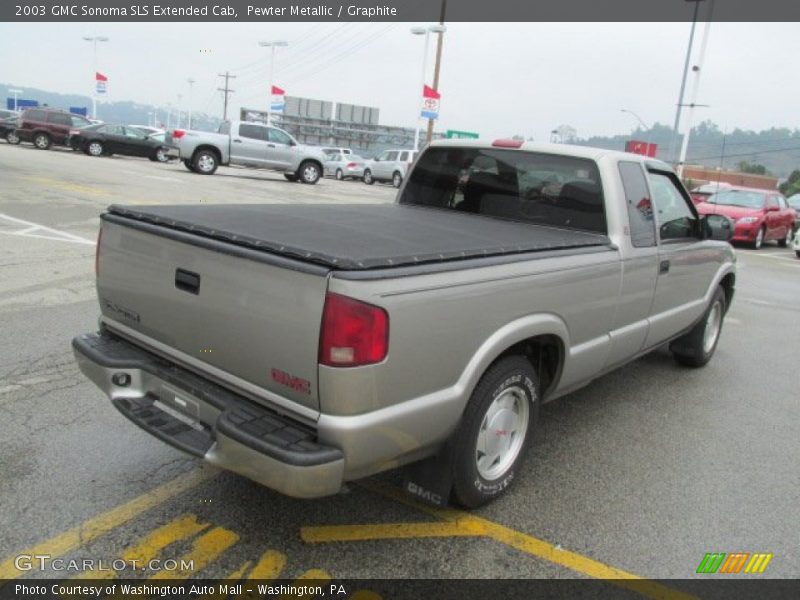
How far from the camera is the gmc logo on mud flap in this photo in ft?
9.75

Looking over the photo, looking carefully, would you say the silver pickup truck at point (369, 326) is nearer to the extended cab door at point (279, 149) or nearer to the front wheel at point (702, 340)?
the front wheel at point (702, 340)

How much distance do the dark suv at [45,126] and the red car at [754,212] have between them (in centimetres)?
2385

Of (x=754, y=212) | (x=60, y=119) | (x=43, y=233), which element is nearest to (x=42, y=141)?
(x=60, y=119)

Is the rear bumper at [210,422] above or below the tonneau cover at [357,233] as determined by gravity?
below

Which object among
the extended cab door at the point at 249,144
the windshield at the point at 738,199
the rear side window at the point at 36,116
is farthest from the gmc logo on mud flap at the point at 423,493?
the rear side window at the point at 36,116

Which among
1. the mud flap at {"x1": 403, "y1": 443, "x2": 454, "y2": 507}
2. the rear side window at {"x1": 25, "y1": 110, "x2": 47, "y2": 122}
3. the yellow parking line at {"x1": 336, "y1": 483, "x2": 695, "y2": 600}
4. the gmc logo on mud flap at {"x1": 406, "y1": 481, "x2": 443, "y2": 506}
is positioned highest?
the rear side window at {"x1": 25, "y1": 110, "x2": 47, "y2": 122}

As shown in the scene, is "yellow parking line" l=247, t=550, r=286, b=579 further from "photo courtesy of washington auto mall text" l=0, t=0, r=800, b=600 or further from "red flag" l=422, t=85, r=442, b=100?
"red flag" l=422, t=85, r=442, b=100

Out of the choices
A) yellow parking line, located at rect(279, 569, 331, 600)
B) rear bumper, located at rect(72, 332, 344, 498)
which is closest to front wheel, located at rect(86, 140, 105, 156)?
rear bumper, located at rect(72, 332, 344, 498)

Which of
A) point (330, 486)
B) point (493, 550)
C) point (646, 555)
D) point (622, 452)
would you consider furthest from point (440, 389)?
point (622, 452)

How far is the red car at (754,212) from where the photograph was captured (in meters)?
17.0

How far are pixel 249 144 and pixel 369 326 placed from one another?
2044cm

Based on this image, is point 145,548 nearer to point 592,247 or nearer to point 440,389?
point 440,389

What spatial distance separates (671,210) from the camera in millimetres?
4871

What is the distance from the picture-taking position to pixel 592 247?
12.4 ft
